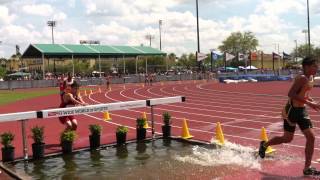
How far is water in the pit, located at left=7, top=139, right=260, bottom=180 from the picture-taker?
7941 millimetres

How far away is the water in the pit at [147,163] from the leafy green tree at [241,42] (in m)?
135

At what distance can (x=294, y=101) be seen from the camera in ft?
24.6

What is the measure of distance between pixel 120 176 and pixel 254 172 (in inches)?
86.3

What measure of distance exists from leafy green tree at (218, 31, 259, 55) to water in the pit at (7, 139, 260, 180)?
135 metres

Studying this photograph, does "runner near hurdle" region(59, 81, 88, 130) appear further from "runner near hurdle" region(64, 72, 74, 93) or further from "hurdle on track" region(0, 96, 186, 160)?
"hurdle on track" region(0, 96, 186, 160)

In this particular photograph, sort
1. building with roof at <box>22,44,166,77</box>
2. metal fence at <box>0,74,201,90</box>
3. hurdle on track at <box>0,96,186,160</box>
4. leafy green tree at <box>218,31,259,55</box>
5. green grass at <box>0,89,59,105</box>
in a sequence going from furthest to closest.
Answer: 1. leafy green tree at <box>218,31,259,55</box>
2. building with roof at <box>22,44,166,77</box>
3. metal fence at <box>0,74,201,90</box>
4. green grass at <box>0,89,59,105</box>
5. hurdle on track at <box>0,96,186,160</box>

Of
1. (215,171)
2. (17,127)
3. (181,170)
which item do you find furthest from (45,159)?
(17,127)

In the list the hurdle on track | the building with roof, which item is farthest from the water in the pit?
the building with roof

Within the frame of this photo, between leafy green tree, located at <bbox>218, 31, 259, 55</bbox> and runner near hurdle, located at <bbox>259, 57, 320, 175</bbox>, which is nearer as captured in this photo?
runner near hurdle, located at <bbox>259, 57, 320, 175</bbox>

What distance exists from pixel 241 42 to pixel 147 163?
138 meters

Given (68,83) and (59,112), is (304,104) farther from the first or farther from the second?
(68,83)

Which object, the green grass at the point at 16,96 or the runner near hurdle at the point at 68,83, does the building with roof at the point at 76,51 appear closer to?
the green grass at the point at 16,96

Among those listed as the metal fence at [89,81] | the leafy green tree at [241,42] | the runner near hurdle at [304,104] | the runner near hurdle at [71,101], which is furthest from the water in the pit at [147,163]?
the leafy green tree at [241,42]

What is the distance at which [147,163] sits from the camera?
348 inches
